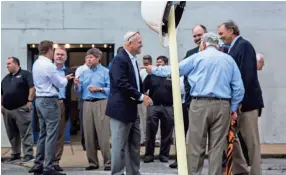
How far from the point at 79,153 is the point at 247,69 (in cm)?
507

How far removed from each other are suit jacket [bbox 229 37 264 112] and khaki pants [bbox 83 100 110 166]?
2.87 meters

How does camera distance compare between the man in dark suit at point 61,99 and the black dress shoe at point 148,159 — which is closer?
the man in dark suit at point 61,99

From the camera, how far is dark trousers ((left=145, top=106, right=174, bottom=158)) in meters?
10.3

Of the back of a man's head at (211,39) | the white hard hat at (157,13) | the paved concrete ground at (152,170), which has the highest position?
the white hard hat at (157,13)

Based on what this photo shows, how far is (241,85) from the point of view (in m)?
6.60

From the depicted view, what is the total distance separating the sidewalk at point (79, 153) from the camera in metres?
9.88

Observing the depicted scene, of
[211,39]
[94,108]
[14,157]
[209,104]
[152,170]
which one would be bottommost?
[152,170]

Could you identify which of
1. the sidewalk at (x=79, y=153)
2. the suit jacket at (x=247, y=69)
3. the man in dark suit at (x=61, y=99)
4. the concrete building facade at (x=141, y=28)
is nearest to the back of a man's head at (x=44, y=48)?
the man in dark suit at (x=61, y=99)

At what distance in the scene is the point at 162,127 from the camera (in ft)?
34.3

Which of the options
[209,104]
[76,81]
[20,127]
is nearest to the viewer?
[209,104]

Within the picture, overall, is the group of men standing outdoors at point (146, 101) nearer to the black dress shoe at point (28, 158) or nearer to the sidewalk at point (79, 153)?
the black dress shoe at point (28, 158)

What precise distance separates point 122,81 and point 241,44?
1.54m

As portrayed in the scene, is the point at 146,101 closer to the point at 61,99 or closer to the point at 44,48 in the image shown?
the point at 44,48

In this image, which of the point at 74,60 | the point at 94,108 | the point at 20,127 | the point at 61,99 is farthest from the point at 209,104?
the point at 74,60
